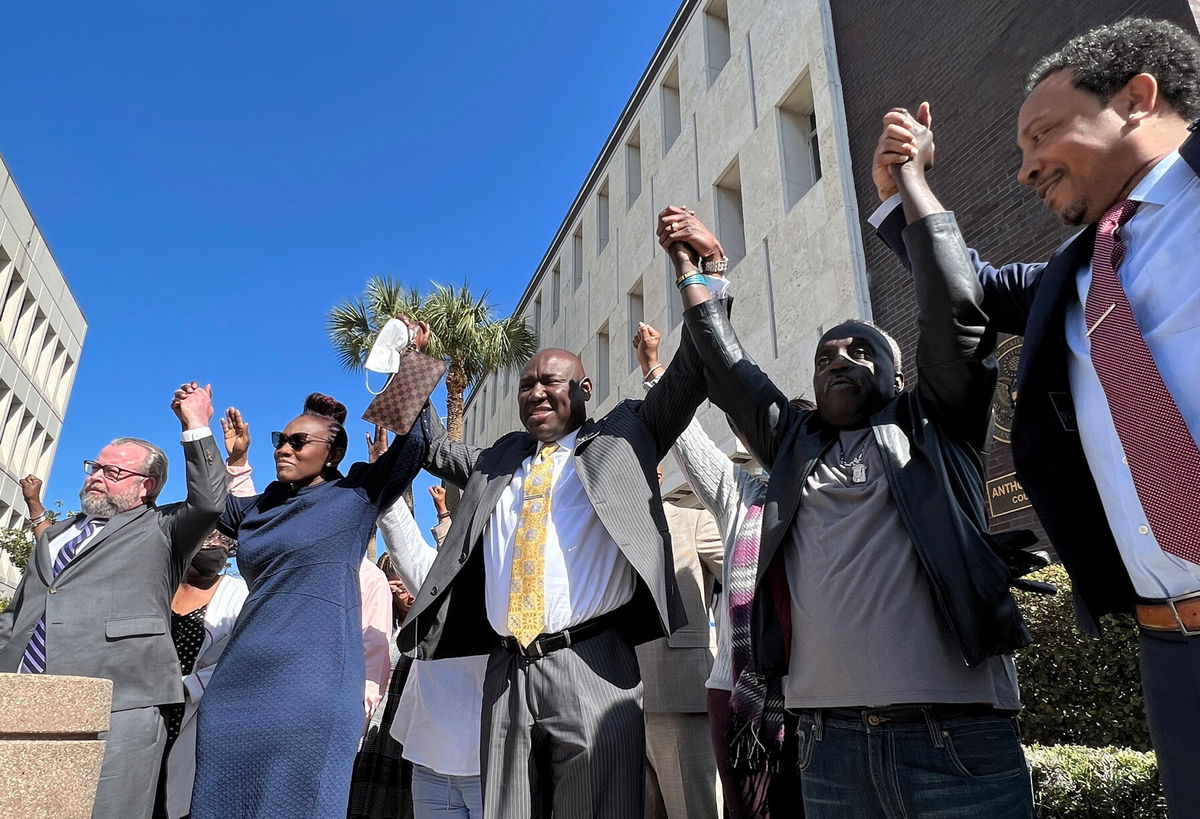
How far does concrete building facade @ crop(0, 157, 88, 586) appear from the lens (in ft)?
83.2

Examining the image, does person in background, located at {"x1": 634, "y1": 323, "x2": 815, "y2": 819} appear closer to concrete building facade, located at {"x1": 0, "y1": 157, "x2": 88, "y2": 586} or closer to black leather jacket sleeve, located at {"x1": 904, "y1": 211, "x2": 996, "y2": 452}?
black leather jacket sleeve, located at {"x1": 904, "y1": 211, "x2": 996, "y2": 452}

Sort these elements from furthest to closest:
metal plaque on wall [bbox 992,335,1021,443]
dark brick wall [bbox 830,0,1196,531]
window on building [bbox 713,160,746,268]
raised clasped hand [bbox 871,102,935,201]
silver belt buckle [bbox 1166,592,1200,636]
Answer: window on building [bbox 713,160,746,268] < dark brick wall [bbox 830,0,1196,531] < metal plaque on wall [bbox 992,335,1021,443] < raised clasped hand [bbox 871,102,935,201] < silver belt buckle [bbox 1166,592,1200,636]

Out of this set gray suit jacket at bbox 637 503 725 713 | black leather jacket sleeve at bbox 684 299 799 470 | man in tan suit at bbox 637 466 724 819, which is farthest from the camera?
gray suit jacket at bbox 637 503 725 713

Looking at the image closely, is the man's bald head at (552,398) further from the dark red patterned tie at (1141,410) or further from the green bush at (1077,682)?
the green bush at (1077,682)

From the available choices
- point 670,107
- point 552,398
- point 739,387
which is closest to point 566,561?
point 552,398

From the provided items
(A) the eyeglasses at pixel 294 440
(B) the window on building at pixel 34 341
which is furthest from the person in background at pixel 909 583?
(B) the window on building at pixel 34 341

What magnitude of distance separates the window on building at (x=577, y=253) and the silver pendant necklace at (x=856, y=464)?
1773 cm

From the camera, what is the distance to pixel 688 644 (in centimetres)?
414

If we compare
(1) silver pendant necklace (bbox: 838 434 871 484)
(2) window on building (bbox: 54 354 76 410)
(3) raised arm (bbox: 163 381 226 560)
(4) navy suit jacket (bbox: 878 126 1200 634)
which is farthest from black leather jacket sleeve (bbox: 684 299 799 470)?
(2) window on building (bbox: 54 354 76 410)

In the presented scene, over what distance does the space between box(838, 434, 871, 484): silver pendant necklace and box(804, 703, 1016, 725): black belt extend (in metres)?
0.59

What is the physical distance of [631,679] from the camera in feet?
8.50

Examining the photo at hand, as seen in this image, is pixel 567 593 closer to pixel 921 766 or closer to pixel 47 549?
pixel 921 766

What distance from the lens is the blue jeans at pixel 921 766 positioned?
1844 millimetres

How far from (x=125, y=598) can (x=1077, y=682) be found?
4902 mm
